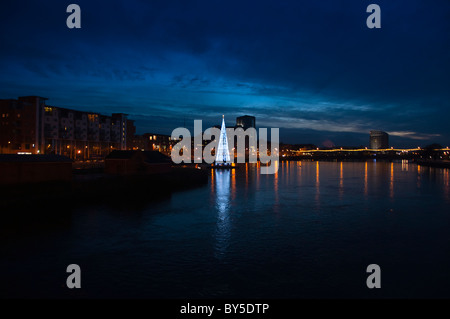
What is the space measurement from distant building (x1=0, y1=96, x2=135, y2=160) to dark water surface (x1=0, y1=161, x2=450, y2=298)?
4917 centimetres

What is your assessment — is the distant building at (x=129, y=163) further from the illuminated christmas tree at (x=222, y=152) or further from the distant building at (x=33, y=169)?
the illuminated christmas tree at (x=222, y=152)

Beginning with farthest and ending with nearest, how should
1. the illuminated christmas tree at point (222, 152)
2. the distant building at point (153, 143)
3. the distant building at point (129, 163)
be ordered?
the distant building at point (153, 143)
the illuminated christmas tree at point (222, 152)
the distant building at point (129, 163)

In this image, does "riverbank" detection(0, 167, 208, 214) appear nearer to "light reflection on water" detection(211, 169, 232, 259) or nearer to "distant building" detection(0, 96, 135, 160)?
"light reflection on water" detection(211, 169, 232, 259)

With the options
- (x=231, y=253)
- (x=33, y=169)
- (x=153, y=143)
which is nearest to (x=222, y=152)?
(x=153, y=143)

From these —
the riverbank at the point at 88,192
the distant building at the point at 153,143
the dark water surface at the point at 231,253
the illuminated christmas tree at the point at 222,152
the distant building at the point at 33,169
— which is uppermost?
Result: the distant building at the point at 153,143

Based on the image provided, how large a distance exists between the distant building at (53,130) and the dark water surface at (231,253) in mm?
49171

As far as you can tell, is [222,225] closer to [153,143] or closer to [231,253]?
[231,253]

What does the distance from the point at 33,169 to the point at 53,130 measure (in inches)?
1976

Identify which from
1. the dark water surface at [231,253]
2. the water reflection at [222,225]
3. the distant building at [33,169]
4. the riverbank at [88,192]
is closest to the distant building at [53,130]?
the riverbank at [88,192]

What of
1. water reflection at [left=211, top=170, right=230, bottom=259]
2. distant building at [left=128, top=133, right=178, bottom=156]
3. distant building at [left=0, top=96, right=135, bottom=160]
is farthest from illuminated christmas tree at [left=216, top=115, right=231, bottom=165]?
water reflection at [left=211, top=170, right=230, bottom=259]

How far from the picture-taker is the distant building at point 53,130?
6419 cm

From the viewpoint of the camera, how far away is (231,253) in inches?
587

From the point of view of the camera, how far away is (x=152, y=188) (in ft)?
128
